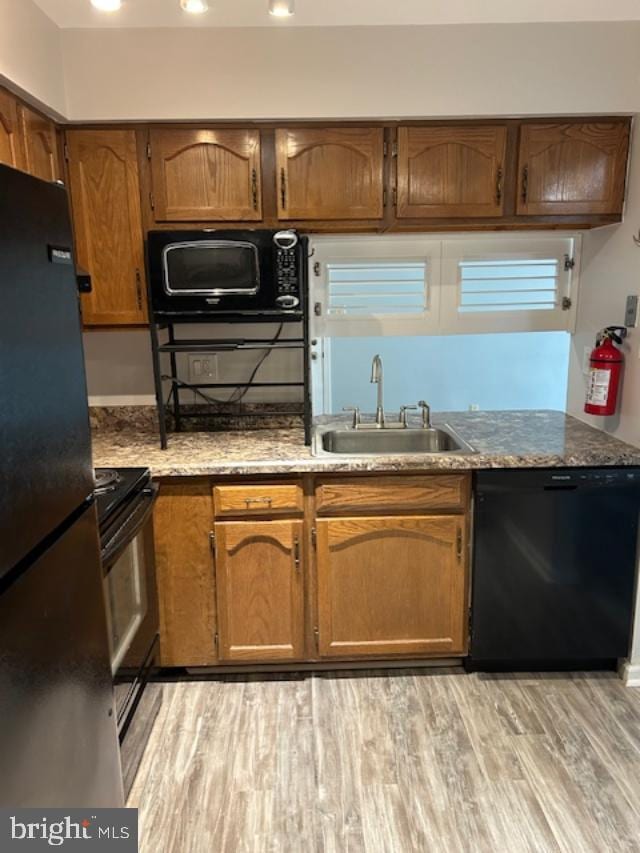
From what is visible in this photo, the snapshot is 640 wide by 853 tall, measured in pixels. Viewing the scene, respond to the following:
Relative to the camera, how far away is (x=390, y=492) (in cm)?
215

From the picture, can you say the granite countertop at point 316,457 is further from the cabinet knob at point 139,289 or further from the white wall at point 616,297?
the cabinet knob at point 139,289

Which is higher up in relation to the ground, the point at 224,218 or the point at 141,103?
the point at 141,103

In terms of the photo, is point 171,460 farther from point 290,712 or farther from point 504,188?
point 504,188

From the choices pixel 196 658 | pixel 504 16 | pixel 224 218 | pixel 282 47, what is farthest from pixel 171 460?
pixel 504 16

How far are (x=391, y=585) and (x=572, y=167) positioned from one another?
1.73 meters

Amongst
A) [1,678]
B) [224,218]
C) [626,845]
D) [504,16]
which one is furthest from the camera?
[224,218]

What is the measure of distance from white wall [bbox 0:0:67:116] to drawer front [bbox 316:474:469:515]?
63.6 inches

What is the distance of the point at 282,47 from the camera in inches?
83.0

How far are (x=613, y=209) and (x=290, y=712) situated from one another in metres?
2.25

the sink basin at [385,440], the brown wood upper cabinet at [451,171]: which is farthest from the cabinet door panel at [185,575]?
the brown wood upper cabinet at [451,171]

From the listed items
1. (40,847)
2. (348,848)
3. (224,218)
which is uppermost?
(224,218)

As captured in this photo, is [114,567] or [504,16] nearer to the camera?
[114,567]

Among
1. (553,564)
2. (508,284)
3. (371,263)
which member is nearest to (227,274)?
(371,263)

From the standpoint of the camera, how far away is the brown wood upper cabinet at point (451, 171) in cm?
219
